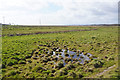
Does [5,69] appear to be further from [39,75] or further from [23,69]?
[39,75]

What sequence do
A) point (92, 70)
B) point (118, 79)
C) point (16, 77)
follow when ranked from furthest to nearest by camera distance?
point (92, 70), point (16, 77), point (118, 79)

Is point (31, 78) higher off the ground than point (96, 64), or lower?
lower

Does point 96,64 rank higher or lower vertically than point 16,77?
higher

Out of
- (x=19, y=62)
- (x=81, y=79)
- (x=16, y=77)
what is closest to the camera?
(x=81, y=79)

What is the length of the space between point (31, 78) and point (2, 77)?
3.83 m

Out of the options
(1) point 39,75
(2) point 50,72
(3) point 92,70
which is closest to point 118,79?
(3) point 92,70

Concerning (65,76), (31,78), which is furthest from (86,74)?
(31,78)

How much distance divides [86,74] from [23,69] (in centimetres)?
933

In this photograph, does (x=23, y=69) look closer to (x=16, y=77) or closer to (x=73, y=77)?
(x=16, y=77)

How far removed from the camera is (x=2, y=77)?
11.4 metres

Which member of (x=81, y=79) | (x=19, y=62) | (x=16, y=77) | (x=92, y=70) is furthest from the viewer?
(x=19, y=62)

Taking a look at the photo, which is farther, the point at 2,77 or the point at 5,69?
the point at 5,69

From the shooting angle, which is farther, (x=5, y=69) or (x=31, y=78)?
(x=5, y=69)

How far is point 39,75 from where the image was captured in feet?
38.9
